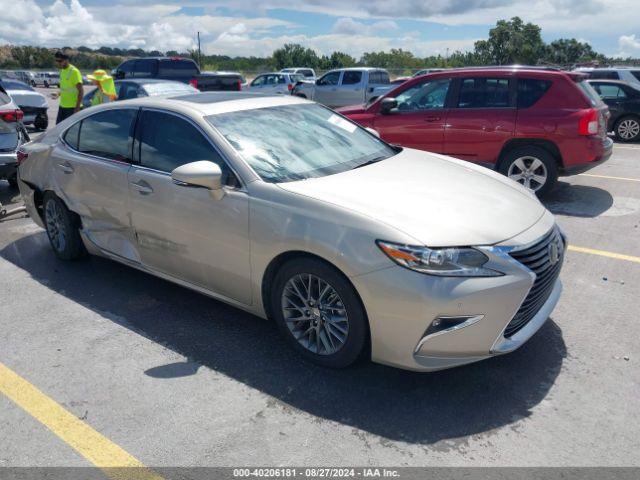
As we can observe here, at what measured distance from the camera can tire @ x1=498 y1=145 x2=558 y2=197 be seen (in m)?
7.18

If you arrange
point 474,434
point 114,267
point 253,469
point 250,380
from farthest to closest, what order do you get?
point 114,267
point 250,380
point 474,434
point 253,469

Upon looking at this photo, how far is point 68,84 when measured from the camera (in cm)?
935

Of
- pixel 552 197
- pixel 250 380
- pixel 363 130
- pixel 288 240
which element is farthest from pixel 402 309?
pixel 552 197

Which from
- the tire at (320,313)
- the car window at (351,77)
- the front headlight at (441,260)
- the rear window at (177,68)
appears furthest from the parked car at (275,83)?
the front headlight at (441,260)

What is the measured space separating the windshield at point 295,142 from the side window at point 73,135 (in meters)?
1.76

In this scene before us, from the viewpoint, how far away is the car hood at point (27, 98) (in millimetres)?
14594

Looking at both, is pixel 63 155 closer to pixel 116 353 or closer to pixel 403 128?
pixel 116 353

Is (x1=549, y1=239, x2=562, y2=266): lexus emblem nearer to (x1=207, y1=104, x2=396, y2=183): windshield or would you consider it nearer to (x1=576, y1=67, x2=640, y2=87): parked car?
(x1=207, y1=104, x2=396, y2=183): windshield

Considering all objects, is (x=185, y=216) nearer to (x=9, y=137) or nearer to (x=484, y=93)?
(x=9, y=137)

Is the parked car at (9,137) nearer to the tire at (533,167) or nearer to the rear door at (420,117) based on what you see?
the rear door at (420,117)

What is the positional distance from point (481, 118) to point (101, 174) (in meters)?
4.99

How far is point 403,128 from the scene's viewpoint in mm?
8078

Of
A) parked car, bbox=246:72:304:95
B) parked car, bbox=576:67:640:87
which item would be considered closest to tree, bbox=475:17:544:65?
parked car, bbox=246:72:304:95

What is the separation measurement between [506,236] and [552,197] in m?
5.01
